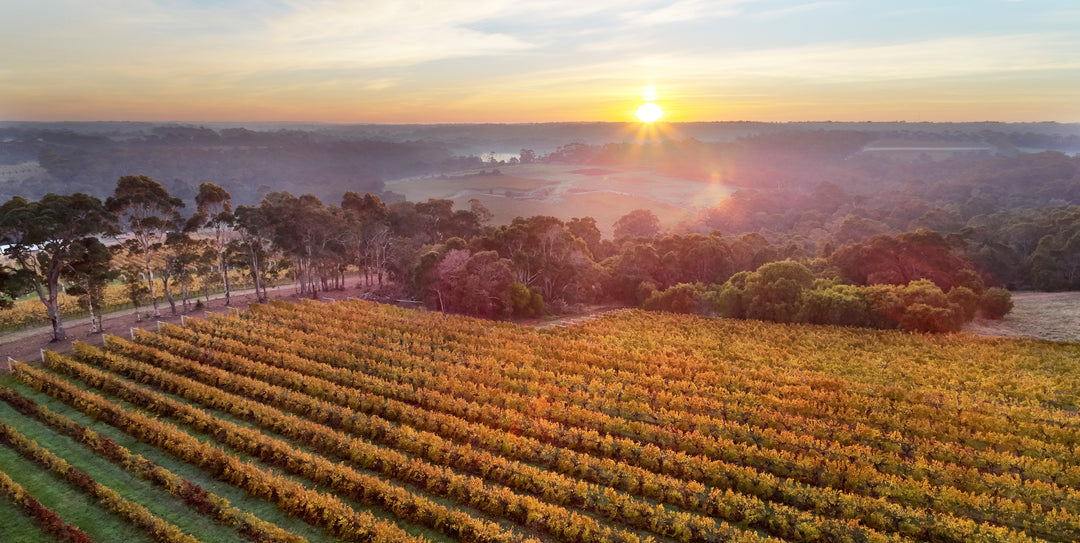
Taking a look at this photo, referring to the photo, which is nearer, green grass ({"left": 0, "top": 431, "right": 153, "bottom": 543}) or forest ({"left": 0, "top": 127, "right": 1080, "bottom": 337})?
green grass ({"left": 0, "top": 431, "right": 153, "bottom": 543})

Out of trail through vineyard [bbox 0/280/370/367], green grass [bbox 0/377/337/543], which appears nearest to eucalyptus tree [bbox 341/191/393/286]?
trail through vineyard [bbox 0/280/370/367]

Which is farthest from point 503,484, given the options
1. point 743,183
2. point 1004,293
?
point 743,183

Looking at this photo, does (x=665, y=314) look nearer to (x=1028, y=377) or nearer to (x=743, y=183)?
(x=1028, y=377)

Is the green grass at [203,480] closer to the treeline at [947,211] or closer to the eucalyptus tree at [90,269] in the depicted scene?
the eucalyptus tree at [90,269]

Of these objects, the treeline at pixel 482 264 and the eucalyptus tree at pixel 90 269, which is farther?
the treeline at pixel 482 264

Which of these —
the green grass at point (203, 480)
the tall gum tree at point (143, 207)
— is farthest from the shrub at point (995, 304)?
the tall gum tree at point (143, 207)

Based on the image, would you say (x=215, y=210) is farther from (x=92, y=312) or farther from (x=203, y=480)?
(x=203, y=480)

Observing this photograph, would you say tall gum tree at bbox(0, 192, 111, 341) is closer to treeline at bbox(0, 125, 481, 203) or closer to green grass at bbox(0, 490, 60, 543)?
green grass at bbox(0, 490, 60, 543)
